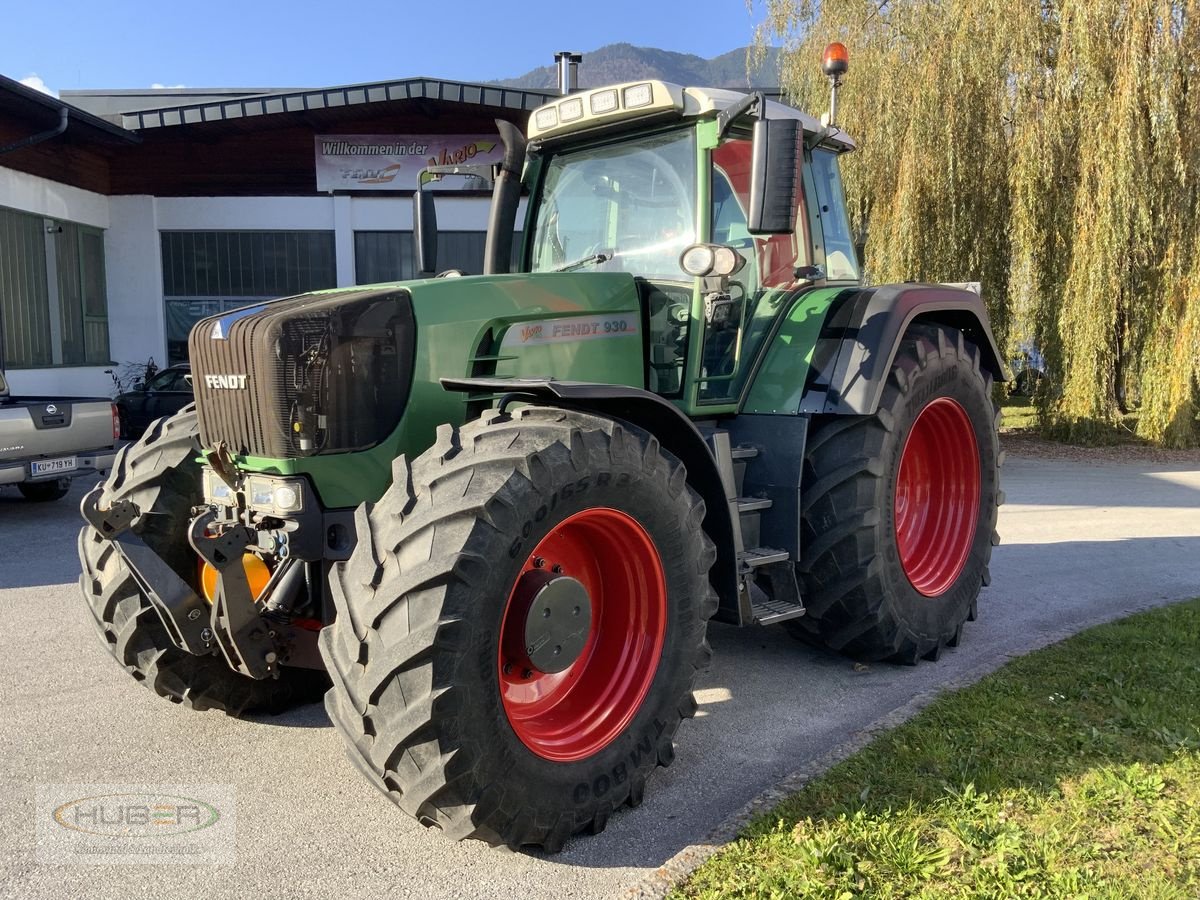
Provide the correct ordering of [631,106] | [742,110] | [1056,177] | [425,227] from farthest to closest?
[1056,177] < [425,227] < [631,106] < [742,110]

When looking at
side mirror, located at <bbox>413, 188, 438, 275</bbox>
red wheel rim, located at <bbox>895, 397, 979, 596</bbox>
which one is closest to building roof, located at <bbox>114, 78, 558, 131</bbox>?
side mirror, located at <bbox>413, 188, 438, 275</bbox>

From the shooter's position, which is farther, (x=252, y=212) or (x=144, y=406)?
(x=252, y=212)

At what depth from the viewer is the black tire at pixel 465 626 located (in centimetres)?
254

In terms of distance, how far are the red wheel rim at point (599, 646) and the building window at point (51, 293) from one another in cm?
1281

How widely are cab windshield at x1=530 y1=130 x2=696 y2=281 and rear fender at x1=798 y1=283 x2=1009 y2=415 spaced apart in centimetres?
79

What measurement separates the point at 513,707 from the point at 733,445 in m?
1.72

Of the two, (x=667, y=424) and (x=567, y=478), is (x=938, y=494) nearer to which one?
(x=667, y=424)

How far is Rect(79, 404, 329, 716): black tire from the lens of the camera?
350 centimetres

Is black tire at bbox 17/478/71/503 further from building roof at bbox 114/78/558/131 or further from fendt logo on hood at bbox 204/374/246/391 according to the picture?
building roof at bbox 114/78/558/131

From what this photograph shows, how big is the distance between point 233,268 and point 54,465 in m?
9.08

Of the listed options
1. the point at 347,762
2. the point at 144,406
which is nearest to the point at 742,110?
the point at 347,762

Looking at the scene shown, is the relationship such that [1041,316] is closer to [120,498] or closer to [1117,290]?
[1117,290]

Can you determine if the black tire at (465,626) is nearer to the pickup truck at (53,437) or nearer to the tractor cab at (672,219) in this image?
the tractor cab at (672,219)

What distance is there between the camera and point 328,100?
15.2 meters
